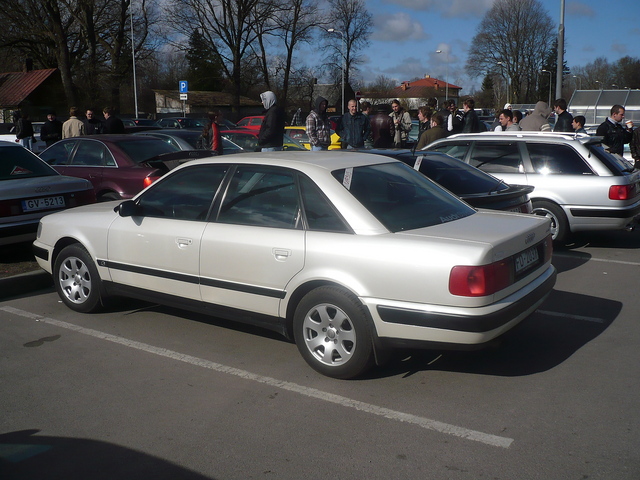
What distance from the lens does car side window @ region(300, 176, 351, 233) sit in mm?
4527

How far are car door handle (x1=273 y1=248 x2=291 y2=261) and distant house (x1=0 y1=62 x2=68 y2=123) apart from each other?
4715 cm

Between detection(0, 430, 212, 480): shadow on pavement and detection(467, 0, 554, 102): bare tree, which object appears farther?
detection(467, 0, 554, 102): bare tree

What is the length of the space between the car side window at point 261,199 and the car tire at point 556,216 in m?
5.15

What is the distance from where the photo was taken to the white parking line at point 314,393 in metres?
3.72

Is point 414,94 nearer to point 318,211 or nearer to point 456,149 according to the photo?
point 456,149

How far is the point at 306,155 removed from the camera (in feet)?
17.6

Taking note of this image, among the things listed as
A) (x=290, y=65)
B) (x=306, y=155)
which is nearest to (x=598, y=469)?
(x=306, y=155)

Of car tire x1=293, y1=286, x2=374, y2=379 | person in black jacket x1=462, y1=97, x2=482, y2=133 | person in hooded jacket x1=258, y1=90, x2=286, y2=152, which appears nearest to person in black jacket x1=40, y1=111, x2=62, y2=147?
person in hooded jacket x1=258, y1=90, x2=286, y2=152

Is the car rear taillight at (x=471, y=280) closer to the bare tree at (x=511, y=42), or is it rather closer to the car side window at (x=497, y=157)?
the car side window at (x=497, y=157)

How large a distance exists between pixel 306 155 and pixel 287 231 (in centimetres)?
92

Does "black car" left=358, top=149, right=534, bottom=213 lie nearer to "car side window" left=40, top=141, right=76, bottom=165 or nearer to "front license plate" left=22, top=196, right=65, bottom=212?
"front license plate" left=22, top=196, right=65, bottom=212

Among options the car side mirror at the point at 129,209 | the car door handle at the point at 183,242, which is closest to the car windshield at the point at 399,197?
the car door handle at the point at 183,242

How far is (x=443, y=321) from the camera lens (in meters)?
4.07

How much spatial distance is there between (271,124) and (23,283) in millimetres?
4354
